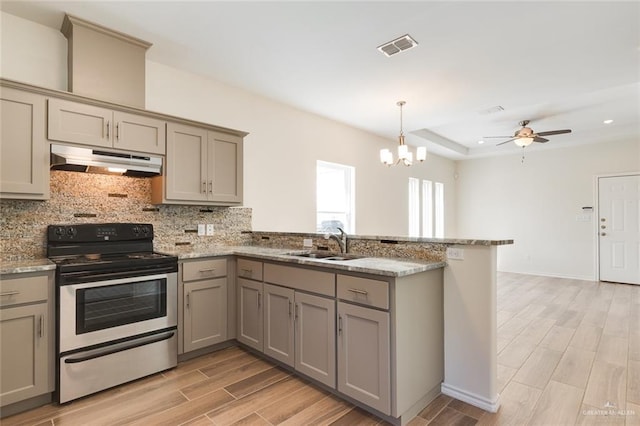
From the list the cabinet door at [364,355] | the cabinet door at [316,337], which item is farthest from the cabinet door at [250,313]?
the cabinet door at [364,355]

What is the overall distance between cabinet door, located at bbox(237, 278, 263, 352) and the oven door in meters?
0.57

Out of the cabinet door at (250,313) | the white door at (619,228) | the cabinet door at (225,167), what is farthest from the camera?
the white door at (619,228)

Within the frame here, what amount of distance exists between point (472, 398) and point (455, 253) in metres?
0.95

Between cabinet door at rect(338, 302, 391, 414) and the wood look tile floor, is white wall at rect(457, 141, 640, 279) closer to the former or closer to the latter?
the wood look tile floor

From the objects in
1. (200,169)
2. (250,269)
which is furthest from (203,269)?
(200,169)

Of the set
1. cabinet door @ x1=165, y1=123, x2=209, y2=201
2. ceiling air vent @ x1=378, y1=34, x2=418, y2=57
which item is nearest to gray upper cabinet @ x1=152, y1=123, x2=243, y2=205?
cabinet door @ x1=165, y1=123, x2=209, y2=201

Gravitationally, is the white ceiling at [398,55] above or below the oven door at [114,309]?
above

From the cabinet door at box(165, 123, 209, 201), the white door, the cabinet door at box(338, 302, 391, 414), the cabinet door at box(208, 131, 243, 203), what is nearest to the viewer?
the cabinet door at box(338, 302, 391, 414)

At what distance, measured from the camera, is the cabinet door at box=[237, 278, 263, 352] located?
276 centimetres

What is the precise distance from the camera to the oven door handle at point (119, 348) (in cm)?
213

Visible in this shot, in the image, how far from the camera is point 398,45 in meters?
2.82

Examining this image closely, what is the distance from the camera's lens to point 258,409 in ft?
6.78

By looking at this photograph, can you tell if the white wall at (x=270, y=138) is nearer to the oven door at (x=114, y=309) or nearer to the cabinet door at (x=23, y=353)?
the oven door at (x=114, y=309)

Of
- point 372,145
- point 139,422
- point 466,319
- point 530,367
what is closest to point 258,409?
point 139,422
